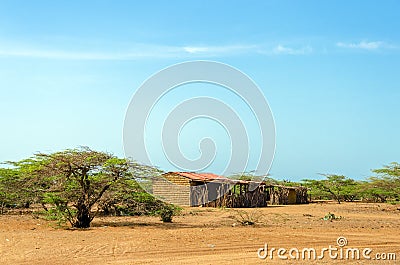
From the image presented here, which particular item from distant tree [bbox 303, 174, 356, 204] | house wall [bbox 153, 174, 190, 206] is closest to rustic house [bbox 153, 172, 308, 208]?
house wall [bbox 153, 174, 190, 206]

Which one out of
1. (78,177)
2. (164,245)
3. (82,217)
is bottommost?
(164,245)

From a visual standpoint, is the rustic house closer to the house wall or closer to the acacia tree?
the house wall

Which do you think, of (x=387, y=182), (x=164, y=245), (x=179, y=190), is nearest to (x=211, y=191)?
(x=179, y=190)

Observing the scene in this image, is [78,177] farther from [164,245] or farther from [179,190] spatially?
[179,190]

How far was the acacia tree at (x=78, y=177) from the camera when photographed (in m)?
15.9

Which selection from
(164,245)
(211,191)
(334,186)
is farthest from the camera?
(334,186)

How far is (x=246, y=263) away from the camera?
9328 mm

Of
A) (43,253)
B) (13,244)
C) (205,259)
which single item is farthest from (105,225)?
(205,259)

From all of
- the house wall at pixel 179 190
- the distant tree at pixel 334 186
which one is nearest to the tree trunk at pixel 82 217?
the house wall at pixel 179 190

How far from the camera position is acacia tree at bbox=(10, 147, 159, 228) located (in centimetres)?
1593

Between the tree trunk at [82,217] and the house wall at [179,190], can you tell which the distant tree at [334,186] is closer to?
the house wall at [179,190]

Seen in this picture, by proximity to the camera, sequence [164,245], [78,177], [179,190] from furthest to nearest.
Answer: [179,190] < [78,177] < [164,245]

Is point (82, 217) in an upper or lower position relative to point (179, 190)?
lower

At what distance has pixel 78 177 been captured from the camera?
1642cm
